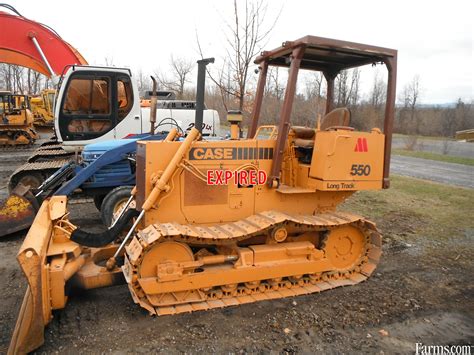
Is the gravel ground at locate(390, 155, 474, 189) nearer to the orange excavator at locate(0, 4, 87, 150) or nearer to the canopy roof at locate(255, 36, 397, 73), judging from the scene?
the canopy roof at locate(255, 36, 397, 73)

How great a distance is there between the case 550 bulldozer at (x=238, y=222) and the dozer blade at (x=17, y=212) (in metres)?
2.19

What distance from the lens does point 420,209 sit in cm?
881

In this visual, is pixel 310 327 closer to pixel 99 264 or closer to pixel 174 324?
pixel 174 324

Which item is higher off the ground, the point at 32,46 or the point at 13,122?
the point at 32,46

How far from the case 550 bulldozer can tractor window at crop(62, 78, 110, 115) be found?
3.80 m

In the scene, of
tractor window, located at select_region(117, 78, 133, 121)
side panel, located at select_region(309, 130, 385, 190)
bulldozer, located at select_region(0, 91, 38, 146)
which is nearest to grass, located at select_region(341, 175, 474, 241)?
side panel, located at select_region(309, 130, 385, 190)

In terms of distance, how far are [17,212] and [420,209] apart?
8147mm

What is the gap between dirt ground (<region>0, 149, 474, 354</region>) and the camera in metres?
3.72

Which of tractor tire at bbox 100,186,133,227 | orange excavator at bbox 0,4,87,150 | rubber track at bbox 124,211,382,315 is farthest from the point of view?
orange excavator at bbox 0,4,87,150

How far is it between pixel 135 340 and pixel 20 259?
129 cm

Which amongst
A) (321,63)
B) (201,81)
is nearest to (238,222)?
(201,81)

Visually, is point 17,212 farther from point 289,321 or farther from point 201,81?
point 289,321

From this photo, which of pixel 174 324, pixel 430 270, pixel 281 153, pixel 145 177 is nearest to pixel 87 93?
pixel 145 177

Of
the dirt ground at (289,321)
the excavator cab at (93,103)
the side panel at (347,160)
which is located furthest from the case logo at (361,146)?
the excavator cab at (93,103)
